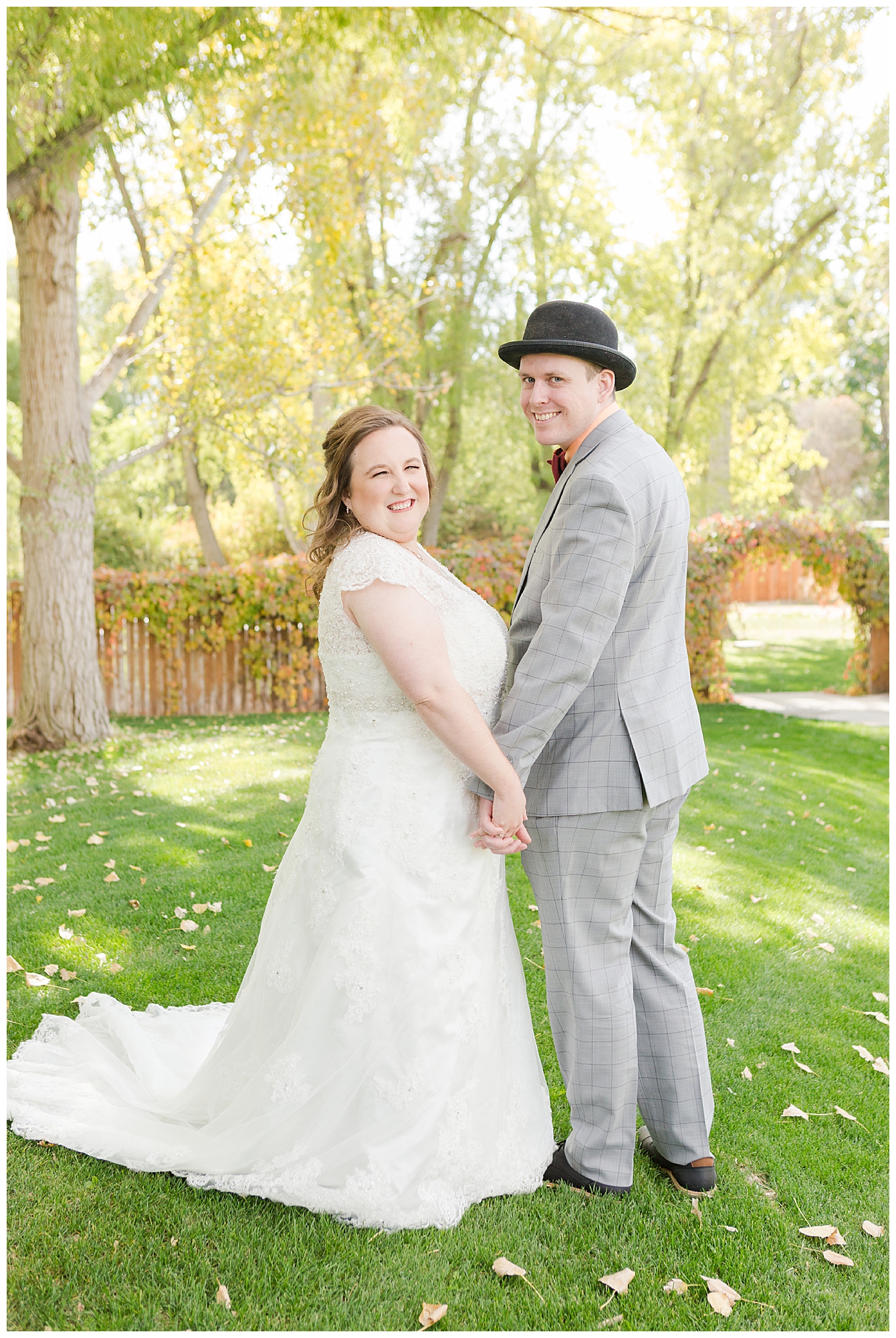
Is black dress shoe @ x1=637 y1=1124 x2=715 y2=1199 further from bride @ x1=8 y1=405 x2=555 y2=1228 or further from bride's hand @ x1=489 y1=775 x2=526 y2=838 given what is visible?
bride's hand @ x1=489 y1=775 x2=526 y2=838

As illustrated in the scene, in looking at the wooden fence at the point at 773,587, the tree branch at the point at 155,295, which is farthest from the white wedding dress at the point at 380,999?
the wooden fence at the point at 773,587

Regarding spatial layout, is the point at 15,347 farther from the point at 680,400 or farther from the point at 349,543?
the point at 349,543

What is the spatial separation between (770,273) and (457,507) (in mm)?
6751

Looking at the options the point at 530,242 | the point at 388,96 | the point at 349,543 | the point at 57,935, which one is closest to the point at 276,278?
the point at 388,96

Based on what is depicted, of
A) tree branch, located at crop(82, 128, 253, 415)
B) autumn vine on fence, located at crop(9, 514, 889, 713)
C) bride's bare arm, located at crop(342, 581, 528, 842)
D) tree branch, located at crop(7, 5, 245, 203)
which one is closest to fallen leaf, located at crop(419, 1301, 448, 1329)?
bride's bare arm, located at crop(342, 581, 528, 842)

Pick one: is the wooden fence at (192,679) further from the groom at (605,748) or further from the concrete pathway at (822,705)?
the groom at (605,748)

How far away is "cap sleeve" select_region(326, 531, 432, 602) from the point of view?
8.28 ft

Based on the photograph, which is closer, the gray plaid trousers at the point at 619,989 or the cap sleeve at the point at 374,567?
the cap sleeve at the point at 374,567

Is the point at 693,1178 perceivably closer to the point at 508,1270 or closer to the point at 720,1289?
the point at 720,1289

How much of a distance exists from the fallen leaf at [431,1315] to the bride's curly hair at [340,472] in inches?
71.2

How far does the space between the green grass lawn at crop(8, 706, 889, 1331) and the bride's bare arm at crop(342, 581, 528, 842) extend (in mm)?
1176

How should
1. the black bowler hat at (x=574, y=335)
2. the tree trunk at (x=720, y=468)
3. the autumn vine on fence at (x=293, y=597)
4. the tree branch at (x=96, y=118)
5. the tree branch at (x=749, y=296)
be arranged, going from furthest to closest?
the tree trunk at (x=720, y=468), the tree branch at (x=749, y=296), the autumn vine on fence at (x=293, y=597), the tree branch at (x=96, y=118), the black bowler hat at (x=574, y=335)

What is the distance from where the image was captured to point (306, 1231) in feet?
8.21

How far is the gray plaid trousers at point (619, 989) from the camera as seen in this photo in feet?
8.68
